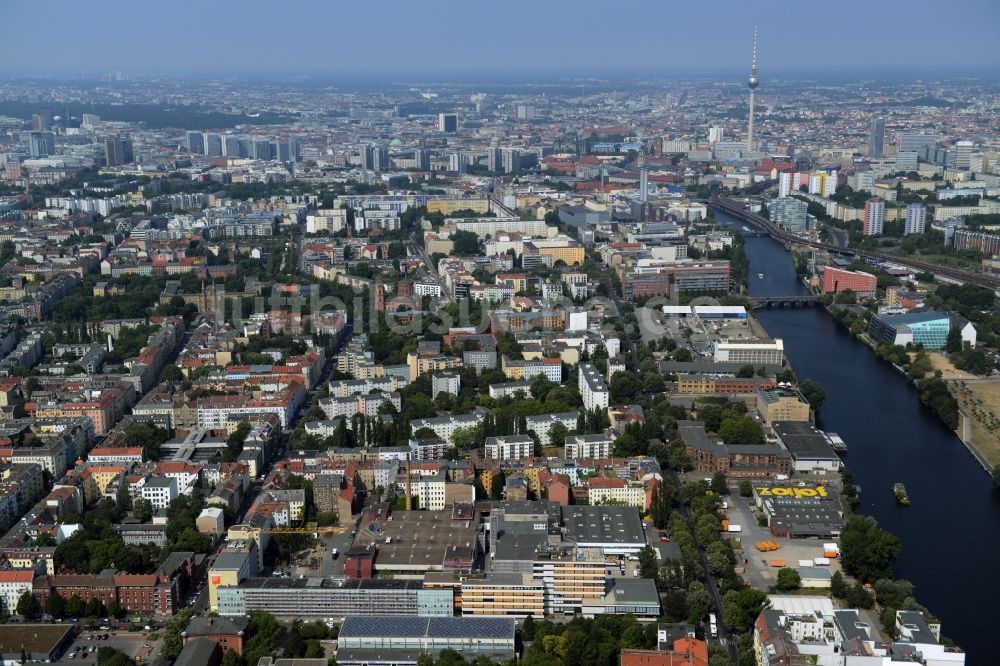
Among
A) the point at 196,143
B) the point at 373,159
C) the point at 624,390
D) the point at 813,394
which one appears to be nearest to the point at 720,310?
the point at 813,394

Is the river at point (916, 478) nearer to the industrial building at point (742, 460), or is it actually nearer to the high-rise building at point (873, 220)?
the industrial building at point (742, 460)

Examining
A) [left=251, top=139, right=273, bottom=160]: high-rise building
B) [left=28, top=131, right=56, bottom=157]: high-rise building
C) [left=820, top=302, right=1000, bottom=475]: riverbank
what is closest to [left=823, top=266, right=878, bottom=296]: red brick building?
[left=820, top=302, right=1000, bottom=475]: riverbank

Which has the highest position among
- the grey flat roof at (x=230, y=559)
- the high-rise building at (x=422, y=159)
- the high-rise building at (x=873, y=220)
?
the high-rise building at (x=422, y=159)

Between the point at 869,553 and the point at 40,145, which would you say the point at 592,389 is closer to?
the point at 869,553

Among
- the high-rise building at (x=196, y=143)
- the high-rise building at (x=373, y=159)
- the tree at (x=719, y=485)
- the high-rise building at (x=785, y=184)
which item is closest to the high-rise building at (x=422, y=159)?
the high-rise building at (x=373, y=159)

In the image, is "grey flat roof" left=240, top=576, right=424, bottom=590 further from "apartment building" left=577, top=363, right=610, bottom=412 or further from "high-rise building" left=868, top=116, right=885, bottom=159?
"high-rise building" left=868, top=116, right=885, bottom=159
